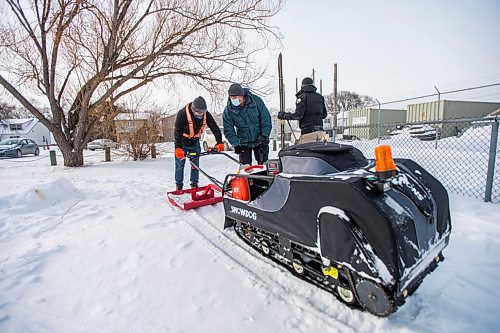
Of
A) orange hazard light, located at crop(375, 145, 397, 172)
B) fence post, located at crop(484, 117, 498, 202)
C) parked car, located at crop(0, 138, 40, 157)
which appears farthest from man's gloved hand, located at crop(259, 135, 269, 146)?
parked car, located at crop(0, 138, 40, 157)

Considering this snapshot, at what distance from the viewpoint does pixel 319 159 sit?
184 centimetres

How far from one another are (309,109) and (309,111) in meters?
0.04

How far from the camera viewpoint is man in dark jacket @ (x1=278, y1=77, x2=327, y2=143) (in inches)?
168

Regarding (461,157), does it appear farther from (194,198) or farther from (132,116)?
(132,116)

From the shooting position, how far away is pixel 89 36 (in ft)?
27.1

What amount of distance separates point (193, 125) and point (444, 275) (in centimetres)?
363

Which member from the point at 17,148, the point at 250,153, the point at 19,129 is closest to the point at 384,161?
the point at 250,153

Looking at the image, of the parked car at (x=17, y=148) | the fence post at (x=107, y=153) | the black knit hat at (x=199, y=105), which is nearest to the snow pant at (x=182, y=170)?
the black knit hat at (x=199, y=105)

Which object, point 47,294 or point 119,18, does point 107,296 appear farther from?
point 119,18

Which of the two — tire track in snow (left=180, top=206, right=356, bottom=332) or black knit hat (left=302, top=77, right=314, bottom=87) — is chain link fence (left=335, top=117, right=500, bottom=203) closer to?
black knit hat (left=302, top=77, right=314, bottom=87)

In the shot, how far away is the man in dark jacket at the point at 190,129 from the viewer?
3.97 m

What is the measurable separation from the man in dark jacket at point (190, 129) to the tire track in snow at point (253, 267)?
142 cm

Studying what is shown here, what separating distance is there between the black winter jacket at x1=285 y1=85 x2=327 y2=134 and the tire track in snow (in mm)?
2382

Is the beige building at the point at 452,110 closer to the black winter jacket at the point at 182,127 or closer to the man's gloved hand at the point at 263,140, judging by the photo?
the man's gloved hand at the point at 263,140
